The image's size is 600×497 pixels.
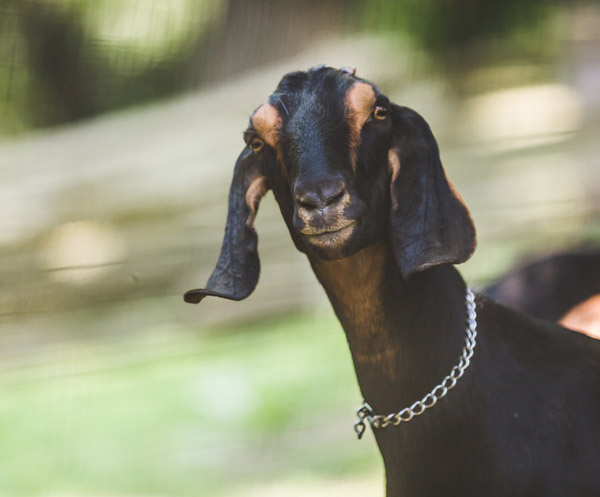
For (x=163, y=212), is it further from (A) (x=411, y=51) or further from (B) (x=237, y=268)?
(B) (x=237, y=268)

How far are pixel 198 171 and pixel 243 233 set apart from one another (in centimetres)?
459

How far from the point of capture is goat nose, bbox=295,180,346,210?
2299 millimetres

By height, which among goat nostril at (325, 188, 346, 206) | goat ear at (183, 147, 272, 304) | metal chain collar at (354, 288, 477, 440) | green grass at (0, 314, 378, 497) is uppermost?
goat nostril at (325, 188, 346, 206)

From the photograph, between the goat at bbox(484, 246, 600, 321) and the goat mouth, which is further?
the goat at bbox(484, 246, 600, 321)

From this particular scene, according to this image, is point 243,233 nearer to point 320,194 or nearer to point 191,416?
point 320,194

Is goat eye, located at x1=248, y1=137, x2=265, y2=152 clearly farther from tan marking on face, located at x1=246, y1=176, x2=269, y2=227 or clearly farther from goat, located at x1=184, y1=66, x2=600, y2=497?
tan marking on face, located at x1=246, y1=176, x2=269, y2=227

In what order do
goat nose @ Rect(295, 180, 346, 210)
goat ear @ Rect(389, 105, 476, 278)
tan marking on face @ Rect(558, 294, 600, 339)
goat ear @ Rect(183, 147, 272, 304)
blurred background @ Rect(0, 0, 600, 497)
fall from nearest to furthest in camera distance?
goat nose @ Rect(295, 180, 346, 210) < goat ear @ Rect(389, 105, 476, 278) < goat ear @ Rect(183, 147, 272, 304) < tan marking on face @ Rect(558, 294, 600, 339) < blurred background @ Rect(0, 0, 600, 497)

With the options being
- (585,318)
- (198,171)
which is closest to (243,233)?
(585,318)

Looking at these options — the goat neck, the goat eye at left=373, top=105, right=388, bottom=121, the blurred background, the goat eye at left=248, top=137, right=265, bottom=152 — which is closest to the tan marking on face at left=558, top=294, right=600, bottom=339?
the goat neck

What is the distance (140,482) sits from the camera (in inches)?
200

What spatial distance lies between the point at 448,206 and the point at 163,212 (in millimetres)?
4933

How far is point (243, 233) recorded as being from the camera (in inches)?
108

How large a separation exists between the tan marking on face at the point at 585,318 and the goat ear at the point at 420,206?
1.27 metres

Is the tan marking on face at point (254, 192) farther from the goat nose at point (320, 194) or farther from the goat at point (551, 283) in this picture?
the goat at point (551, 283)
